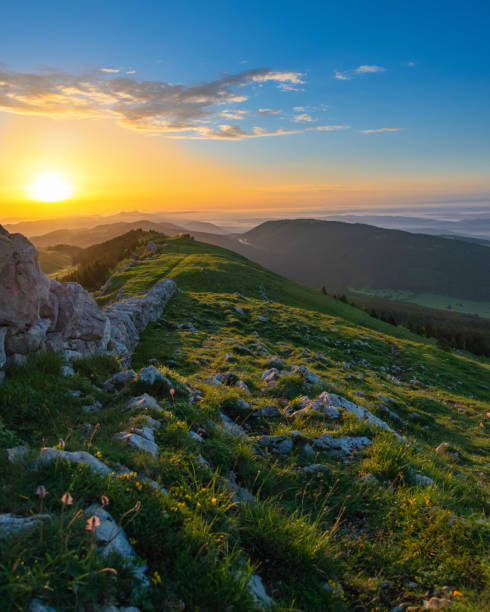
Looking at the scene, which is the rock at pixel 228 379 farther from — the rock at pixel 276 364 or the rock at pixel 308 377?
the rock at pixel 276 364

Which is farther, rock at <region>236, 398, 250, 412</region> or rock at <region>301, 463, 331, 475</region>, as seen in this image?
Answer: rock at <region>236, 398, 250, 412</region>

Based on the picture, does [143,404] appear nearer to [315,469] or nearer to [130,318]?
[315,469]

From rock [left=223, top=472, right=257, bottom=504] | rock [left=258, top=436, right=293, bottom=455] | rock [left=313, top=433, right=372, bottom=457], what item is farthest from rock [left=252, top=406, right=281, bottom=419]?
rock [left=223, top=472, right=257, bottom=504]

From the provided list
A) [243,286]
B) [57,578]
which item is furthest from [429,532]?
[243,286]

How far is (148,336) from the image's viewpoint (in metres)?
17.2

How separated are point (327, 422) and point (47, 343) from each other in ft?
25.7

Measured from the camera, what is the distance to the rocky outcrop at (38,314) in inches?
304

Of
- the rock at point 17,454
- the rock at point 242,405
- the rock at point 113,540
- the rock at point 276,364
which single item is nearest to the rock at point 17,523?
the rock at point 113,540

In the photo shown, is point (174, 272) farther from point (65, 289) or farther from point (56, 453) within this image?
point (56, 453)

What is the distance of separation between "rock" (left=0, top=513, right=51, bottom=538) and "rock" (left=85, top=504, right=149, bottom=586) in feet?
1.54

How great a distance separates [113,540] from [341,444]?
17.2ft

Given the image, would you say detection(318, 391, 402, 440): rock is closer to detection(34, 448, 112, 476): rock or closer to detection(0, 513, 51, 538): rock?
detection(34, 448, 112, 476): rock

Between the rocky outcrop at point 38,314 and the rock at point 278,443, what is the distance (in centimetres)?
581

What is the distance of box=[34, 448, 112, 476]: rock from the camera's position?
162 inches
